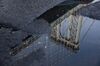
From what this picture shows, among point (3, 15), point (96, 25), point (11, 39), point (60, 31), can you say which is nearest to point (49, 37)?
point (60, 31)

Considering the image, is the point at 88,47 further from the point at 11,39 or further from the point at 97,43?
the point at 11,39

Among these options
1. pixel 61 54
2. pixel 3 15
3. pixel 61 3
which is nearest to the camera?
pixel 61 54

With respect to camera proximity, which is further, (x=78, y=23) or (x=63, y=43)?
(x=78, y=23)

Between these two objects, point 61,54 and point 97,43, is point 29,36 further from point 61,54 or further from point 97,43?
point 97,43

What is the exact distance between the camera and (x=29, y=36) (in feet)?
26.9

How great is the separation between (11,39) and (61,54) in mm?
1892

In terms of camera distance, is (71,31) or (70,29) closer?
(71,31)

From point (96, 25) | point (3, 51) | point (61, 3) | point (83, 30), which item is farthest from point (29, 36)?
point (61, 3)

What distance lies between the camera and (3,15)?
10078 mm

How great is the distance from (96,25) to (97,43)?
1.27 m

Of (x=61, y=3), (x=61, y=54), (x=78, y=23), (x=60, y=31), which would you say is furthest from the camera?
(x=61, y=3)

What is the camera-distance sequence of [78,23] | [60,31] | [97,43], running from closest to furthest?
[97,43] → [60,31] → [78,23]

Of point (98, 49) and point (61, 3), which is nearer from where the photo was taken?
point (98, 49)

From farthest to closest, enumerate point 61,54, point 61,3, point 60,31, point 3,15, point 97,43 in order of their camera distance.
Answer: point 61,3 < point 3,15 < point 60,31 < point 97,43 < point 61,54
